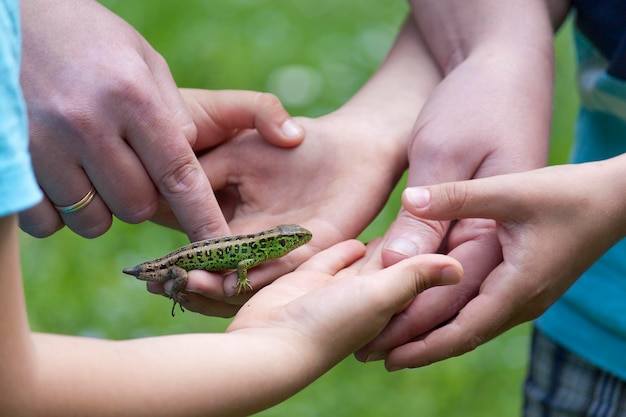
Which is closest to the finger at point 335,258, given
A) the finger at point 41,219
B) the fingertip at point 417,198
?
the fingertip at point 417,198

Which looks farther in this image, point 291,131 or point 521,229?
point 291,131

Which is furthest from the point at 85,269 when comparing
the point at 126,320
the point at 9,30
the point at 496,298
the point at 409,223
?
the point at 9,30

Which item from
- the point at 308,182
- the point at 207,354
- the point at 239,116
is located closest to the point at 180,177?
the point at 239,116

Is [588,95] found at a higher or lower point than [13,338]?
lower

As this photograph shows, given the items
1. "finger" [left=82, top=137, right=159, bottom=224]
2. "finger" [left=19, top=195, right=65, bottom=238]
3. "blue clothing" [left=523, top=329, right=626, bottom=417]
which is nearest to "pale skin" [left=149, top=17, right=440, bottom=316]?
"finger" [left=82, top=137, right=159, bottom=224]

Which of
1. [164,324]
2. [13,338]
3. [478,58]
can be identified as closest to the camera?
[13,338]

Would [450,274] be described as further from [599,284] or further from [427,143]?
[599,284]

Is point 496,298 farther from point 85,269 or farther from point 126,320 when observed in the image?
point 85,269
